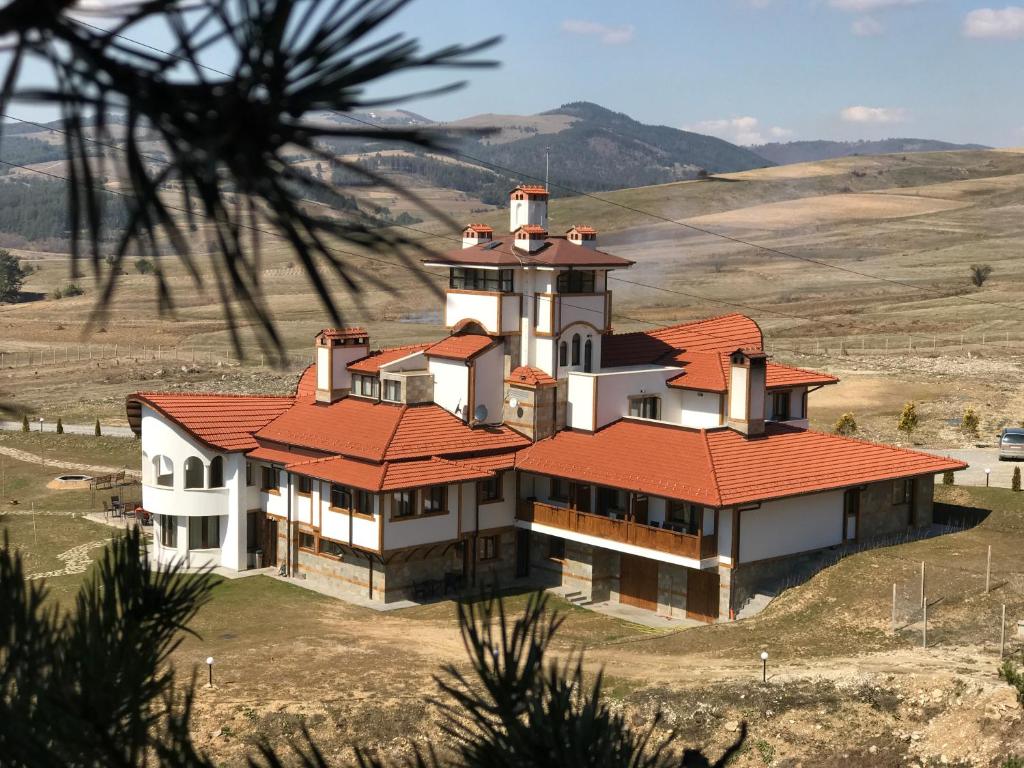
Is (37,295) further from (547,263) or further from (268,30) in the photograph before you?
(268,30)

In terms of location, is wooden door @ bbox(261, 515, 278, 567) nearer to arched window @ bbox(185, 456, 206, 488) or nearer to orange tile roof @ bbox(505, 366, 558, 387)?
arched window @ bbox(185, 456, 206, 488)

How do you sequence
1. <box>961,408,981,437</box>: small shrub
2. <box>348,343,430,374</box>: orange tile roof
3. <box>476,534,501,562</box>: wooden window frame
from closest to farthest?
<box>476,534,501,562</box>: wooden window frame, <box>348,343,430,374</box>: orange tile roof, <box>961,408,981,437</box>: small shrub

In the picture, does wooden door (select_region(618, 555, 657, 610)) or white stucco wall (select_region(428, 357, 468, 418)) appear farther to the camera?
white stucco wall (select_region(428, 357, 468, 418))

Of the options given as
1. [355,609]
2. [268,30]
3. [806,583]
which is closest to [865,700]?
[806,583]

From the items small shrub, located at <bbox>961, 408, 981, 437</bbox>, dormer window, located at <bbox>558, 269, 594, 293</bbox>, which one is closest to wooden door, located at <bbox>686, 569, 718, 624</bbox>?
dormer window, located at <bbox>558, 269, 594, 293</bbox>

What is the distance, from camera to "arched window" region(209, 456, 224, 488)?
40.6m

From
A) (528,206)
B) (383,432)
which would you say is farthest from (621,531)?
(528,206)

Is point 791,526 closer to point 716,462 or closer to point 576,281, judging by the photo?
point 716,462

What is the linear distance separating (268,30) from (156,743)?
263 centimetres

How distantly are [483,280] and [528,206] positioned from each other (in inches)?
135

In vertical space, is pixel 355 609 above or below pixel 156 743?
below

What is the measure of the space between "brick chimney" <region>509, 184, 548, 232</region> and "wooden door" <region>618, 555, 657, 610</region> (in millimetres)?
12232

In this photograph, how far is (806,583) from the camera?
34.3 metres

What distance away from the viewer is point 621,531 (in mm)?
35656
